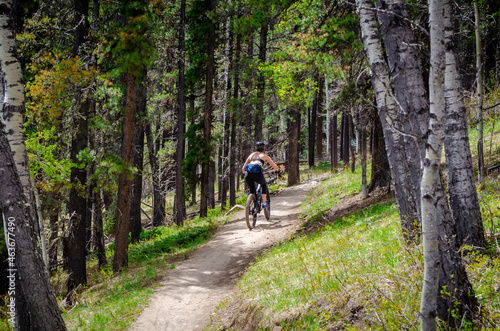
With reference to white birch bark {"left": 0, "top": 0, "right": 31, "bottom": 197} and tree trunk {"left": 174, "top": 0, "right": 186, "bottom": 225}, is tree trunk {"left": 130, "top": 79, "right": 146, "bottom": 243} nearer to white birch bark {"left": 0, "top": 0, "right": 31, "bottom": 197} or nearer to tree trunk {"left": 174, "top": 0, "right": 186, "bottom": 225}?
tree trunk {"left": 174, "top": 0, "right": 186, "bottom": 225}

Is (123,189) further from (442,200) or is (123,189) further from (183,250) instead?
(442,200)

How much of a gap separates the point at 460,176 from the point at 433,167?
8.79 ft

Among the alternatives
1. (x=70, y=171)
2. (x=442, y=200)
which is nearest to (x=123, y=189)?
(x=70, y=171)

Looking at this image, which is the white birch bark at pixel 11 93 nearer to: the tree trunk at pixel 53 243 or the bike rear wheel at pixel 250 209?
the bike rear wheel at pixel 250 209

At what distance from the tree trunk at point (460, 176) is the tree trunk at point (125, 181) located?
28.1ft

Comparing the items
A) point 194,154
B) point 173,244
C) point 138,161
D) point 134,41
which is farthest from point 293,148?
point 134,41

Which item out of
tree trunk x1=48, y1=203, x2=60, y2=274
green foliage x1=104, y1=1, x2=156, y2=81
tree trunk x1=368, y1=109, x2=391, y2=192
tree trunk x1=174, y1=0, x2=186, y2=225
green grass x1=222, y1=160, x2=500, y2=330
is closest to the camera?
green grass x1=222, y1=160, x2=500, y2=330

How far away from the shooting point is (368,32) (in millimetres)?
4969

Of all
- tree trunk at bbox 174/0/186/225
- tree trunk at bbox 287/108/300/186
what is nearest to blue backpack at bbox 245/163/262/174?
tree trunk at bbox 174/0/186/225

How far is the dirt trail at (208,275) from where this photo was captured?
701 centimetres

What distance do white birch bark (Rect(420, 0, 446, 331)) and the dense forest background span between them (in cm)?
1

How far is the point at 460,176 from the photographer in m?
4.88

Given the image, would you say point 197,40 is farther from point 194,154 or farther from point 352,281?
point 352,281

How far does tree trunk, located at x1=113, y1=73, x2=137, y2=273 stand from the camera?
10.8 metres
